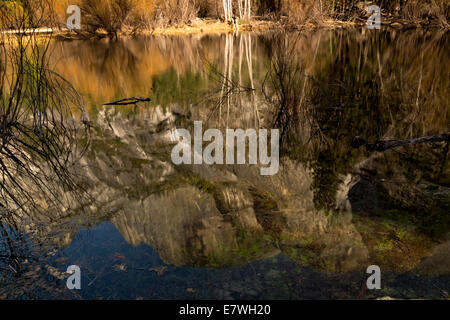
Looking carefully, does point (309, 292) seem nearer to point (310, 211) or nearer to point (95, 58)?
point (310, 211)

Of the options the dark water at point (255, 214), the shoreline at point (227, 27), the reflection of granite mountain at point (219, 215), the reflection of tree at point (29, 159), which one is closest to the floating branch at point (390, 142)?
the dark water at point (255, 214)

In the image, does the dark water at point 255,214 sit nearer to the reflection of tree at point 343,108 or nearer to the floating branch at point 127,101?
the reflection of tree at point 343,108

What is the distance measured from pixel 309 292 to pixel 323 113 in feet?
12.9

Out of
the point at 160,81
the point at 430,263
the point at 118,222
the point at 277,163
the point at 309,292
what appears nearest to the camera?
the point at 309,292

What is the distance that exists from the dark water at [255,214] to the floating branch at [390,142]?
0.25 feet

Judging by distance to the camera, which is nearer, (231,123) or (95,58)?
(231,123)

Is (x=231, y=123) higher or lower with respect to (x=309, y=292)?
higher

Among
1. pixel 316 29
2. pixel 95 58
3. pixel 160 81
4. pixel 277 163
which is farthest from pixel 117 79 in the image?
pixel 316 29

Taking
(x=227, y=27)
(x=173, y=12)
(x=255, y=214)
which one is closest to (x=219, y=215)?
(x=255, y=214)

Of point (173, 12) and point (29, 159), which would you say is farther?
point (173, 12)

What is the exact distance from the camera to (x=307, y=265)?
2332mm

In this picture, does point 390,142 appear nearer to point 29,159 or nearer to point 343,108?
point 343,108

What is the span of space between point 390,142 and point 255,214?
7.11 feet

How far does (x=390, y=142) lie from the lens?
4.11m
